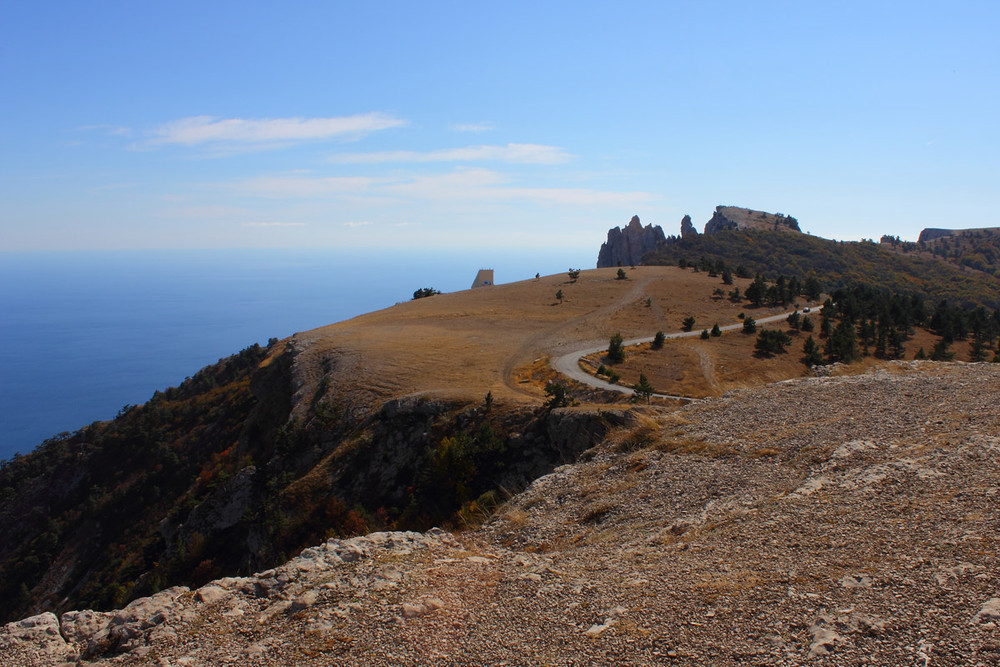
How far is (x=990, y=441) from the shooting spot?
10859mm

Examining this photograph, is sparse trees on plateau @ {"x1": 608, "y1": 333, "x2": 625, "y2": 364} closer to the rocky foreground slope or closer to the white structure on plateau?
the rocky foreground slope

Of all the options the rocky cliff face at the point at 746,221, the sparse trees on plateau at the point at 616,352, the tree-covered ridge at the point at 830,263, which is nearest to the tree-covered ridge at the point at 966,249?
the tree-covered ridge at the point at 830,263

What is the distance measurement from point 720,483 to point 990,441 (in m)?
5.45

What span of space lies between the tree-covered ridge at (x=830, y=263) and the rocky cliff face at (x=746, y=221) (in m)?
16.1

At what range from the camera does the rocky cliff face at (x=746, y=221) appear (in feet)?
434

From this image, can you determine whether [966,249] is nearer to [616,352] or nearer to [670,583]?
[616,352]

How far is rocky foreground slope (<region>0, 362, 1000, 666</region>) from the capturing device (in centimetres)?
620

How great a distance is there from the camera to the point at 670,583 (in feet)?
25.3

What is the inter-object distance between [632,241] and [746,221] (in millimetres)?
47727

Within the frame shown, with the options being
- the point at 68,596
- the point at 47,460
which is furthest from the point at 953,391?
the point at 47,460

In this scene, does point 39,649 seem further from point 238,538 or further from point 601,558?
point 238,538

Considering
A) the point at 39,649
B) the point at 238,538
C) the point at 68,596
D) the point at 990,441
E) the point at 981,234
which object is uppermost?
the point at 981,234

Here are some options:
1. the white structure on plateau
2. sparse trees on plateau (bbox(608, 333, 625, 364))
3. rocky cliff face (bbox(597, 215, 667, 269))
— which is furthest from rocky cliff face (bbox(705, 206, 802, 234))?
sparse trees on plateau (bbox(608, 333, 625, 364))

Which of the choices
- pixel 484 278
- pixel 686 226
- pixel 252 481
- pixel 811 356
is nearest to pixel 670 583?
pixel 252 481
